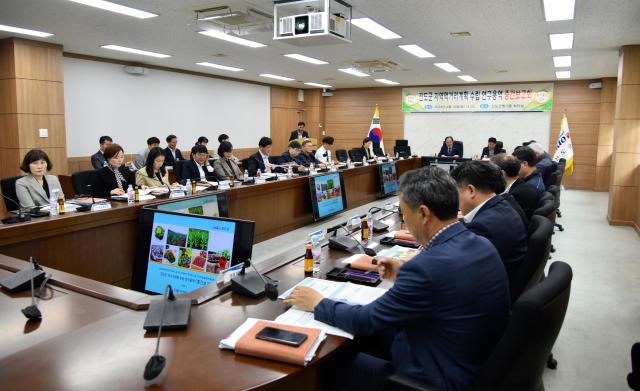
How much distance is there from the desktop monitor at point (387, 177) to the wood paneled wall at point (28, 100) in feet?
18.4

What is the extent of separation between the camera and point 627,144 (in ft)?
22.9

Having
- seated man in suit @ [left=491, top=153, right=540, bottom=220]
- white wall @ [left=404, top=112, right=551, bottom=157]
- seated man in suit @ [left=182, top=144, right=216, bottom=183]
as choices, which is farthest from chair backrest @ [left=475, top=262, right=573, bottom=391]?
white wall @ [left=404, top=112, right=551, bottom=157]

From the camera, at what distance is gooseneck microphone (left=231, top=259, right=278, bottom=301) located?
69.8 inches

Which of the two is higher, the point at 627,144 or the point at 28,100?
the point at 28,100

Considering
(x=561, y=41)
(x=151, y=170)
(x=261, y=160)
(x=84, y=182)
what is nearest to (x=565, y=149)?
(x=561, y=41)

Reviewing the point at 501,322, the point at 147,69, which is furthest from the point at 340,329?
the point at 147,69

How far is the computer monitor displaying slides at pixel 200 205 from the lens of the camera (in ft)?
12.2

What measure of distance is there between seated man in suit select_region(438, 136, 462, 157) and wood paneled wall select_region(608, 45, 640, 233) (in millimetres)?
4083

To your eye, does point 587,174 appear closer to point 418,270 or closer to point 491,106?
point 491,106

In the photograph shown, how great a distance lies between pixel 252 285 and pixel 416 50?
668cm

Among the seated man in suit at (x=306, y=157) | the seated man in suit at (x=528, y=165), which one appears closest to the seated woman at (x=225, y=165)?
the seated man in suit at (x=306, y=157)

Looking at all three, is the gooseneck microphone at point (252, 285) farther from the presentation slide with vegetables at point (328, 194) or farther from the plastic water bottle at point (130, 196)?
the presentation slide with vegetables at point (328, 194)

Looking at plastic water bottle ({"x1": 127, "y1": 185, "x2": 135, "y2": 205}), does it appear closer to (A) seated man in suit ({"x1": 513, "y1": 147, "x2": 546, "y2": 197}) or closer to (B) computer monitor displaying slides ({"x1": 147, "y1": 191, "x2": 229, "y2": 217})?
(B) computer monitor displaying slides ({"x1": 147, "y1": 191, "x2": 229, "y2": 217})

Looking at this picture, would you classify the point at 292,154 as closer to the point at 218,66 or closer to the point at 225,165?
the point at 225,165
